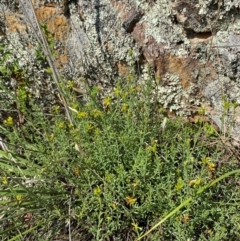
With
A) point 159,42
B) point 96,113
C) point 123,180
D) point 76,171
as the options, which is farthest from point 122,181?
point 159,42

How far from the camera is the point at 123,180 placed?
1.86 meters

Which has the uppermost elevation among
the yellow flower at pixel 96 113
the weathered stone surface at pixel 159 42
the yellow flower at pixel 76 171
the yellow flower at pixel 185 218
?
the weathered stone surface at pixel 159 42

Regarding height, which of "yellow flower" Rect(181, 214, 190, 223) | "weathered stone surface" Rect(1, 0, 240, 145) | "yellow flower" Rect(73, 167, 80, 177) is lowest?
"yellow flower" Rect(181, 214, 190, 223)

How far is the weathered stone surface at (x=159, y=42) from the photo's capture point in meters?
1.96

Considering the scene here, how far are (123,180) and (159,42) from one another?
62 cm

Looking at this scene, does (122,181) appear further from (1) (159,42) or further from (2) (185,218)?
(1) (159,42)

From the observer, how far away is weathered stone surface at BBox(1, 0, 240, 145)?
6.45 ft

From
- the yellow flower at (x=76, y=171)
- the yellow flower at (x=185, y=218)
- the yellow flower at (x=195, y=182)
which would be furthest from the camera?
the yellow flower at (x=76, y=171)

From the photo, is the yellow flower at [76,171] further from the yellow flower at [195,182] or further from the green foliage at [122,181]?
the yellow flower at [195,182]

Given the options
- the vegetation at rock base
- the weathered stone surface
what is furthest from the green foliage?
the weathered stone surface

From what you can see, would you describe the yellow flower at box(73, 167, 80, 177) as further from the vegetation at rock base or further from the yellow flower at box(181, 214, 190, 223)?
the yellow flower at box(181, 214, 190, 223)

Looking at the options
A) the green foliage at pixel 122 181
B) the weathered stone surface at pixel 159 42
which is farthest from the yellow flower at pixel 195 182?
the weathered stone surface at pixel 159 42

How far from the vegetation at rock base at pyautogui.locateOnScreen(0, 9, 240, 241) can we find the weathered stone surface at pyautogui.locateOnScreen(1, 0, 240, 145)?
0.13m

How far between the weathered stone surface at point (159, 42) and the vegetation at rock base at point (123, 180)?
130 mm
